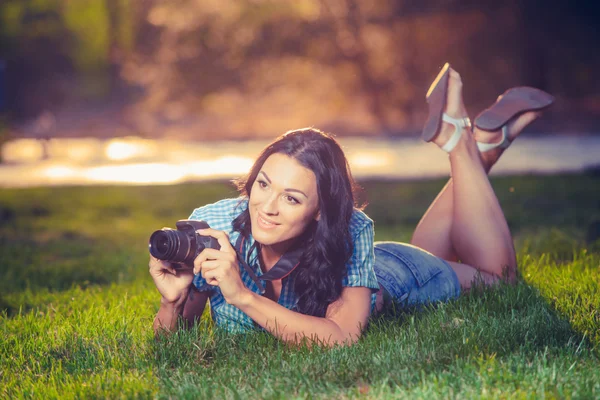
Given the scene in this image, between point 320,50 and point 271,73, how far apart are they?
1251mm

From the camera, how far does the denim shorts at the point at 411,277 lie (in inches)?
156

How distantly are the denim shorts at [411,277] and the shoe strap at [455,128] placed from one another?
0.74m

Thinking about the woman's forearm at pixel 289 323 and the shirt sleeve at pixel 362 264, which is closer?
the woman's forearm at pixel 289 323

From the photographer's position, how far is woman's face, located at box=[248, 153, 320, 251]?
3238 millimetres

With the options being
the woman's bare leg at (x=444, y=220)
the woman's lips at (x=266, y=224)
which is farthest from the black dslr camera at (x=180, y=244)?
the woman's bare leg at (x=444, y=220)

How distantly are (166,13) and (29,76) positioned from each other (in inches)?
190

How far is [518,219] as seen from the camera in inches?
283

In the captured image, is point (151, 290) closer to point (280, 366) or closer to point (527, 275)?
point (280, 366)

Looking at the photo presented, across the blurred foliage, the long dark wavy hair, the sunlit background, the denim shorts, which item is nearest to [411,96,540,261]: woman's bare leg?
the denim shorts

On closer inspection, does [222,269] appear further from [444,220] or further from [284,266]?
[444,220]

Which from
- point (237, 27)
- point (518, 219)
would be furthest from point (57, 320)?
point (237, 27)

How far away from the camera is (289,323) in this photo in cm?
322

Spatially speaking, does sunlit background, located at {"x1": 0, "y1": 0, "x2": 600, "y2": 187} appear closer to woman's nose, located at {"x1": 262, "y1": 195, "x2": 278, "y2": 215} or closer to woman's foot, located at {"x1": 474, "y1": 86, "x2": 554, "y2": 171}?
woman's foot, located at {"x1": 474, "y1": 86, "x2": 554, "y2": 171}

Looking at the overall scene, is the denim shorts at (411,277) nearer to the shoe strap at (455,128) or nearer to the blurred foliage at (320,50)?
the shoe strap at (455,128)
